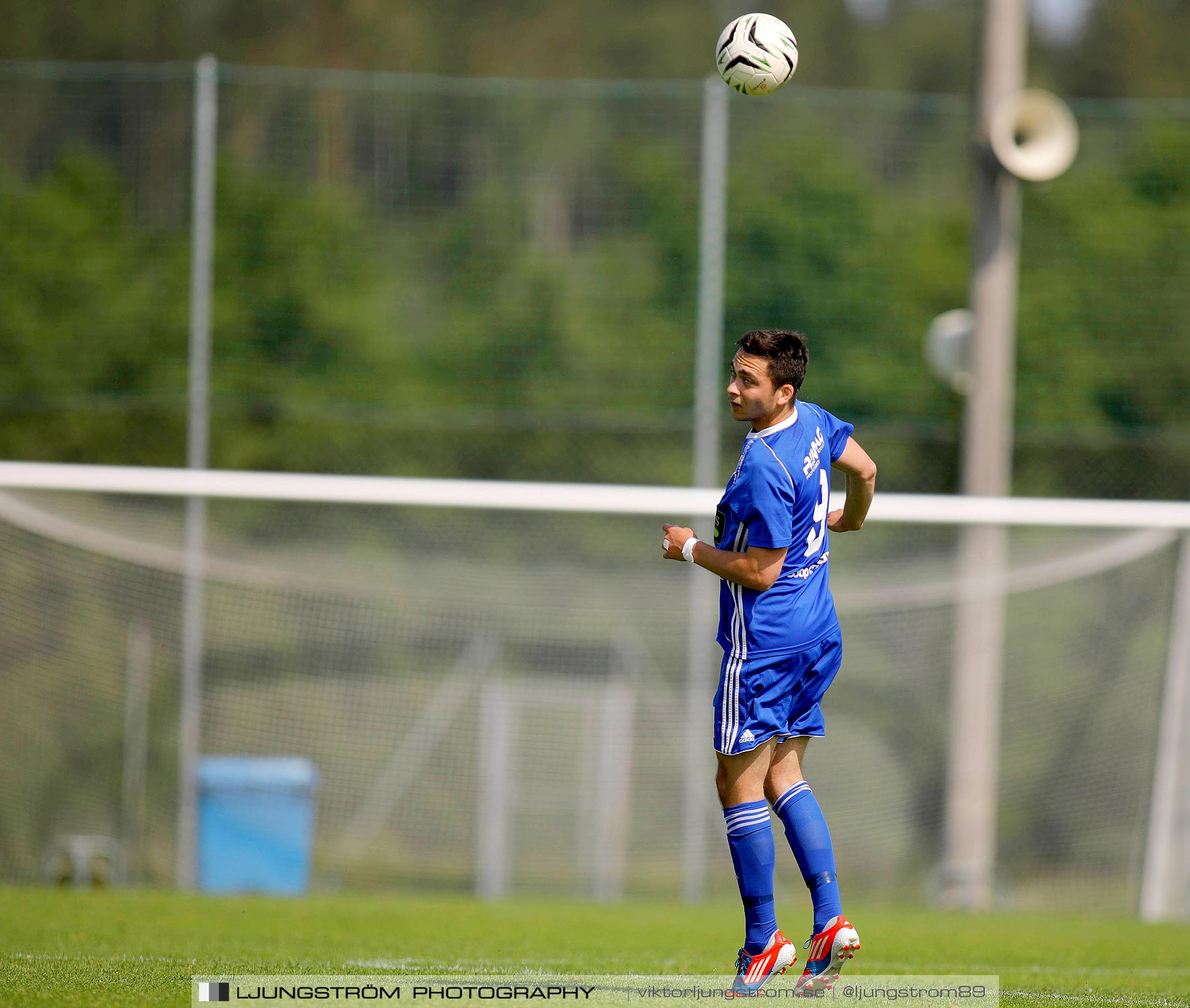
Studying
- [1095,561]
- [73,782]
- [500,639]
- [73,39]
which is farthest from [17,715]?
[73,39]

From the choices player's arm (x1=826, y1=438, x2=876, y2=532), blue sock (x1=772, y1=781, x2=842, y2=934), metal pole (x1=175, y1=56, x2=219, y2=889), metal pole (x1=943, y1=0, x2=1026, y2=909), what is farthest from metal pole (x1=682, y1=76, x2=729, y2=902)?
blue sock (x1=772, y1=781, x2=842, y2=934)

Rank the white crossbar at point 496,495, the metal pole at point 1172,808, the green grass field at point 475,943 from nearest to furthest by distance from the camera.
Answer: the green grass field at point 475,943
the white crossbar at point 496,495
the metal pole at point 1172,808

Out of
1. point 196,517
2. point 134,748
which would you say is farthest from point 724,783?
point 196,517

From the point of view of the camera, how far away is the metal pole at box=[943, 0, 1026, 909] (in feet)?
30.8

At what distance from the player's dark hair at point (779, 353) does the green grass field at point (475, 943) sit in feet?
6.58

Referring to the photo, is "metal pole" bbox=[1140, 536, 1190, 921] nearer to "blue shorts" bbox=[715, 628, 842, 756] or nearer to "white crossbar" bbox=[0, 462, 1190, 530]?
"white crossbar" bbox=[0, 462, 1190, 530]

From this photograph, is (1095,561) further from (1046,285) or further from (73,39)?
(73,39)

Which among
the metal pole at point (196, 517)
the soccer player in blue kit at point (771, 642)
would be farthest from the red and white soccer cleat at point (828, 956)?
the metal pole at point (196, 517)

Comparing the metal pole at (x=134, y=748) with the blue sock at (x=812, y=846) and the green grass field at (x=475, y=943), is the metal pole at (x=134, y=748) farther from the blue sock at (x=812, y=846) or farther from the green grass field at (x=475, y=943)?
the blue sock at (x=812, y=846)

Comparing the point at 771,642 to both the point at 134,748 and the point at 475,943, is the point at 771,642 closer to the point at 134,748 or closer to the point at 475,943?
the point at 475,943

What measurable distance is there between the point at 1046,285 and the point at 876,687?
23.1 feet

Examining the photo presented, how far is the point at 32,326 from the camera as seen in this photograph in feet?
41.5

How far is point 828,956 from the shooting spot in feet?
14.0

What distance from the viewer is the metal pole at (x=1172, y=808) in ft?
29.6
